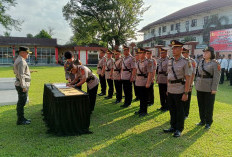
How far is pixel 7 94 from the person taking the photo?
7.00 m

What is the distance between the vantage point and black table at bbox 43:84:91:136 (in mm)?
3576

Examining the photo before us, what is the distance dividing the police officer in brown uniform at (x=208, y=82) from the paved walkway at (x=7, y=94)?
5.56 m

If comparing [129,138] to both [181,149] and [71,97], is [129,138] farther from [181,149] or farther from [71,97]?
[71,97]

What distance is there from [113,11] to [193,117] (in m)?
28.1

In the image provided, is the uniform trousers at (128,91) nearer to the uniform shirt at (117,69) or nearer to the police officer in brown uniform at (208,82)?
the uniform shirt at (117,69)

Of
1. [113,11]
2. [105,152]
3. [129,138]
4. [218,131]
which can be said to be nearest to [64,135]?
[105,152]

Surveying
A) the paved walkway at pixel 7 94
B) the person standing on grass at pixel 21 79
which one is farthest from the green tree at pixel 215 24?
the person standing on grass at pixel 21 79

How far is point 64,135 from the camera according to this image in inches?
147

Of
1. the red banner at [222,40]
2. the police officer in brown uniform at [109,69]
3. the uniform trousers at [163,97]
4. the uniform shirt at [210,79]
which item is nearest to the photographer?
the uniform shirt at [210,79]

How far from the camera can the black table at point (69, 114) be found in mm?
3576

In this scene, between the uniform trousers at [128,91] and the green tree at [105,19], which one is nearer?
the uniform trousers at [128,91]

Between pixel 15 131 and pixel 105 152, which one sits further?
pixel 15 131

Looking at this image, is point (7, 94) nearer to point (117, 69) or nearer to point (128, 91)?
point (117, 69)

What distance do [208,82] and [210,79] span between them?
0.08 metres
